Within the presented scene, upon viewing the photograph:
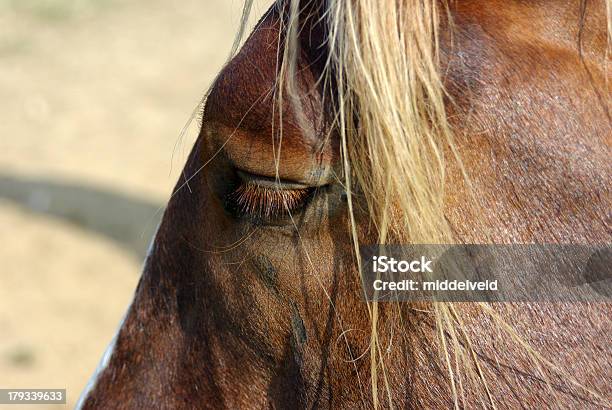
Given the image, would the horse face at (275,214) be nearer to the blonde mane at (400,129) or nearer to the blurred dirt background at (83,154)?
the blonde mane at (400,129)

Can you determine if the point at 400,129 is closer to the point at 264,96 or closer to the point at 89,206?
the point at 264,96

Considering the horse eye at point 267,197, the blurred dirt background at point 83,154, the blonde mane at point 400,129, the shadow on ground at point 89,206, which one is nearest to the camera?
the blonde mane at point 400,129

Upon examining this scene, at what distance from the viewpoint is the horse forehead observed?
1275 mm

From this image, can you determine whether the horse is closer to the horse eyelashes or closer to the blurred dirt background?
Result: the horse eyelashes

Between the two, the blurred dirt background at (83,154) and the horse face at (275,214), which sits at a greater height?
the horse face at (275,214)

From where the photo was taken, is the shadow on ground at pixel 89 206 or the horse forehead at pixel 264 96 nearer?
the horse forehead at pixel 264 96

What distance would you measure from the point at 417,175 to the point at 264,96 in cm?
30

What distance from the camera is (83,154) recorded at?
6.59m

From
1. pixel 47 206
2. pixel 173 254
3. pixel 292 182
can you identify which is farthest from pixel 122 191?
pixel 292 182

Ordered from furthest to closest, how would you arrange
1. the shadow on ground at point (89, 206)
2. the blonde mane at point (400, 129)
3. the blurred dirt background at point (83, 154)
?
the shadow on ground at point (89, 206) → the blurred dirt background at point (83, 154) → the blonde mane at point (400, 129)

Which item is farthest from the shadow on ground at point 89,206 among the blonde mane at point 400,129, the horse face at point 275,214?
the blonde mane at point 400,129

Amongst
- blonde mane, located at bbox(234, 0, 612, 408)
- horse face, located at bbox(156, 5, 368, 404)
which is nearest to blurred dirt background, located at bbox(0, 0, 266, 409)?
horse face, located at bbox(156, 5, 368, 404)

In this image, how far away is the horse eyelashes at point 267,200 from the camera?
1314mm

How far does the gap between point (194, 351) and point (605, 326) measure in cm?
77
